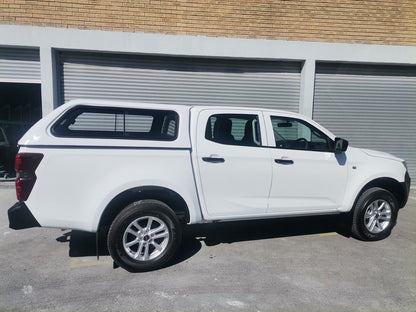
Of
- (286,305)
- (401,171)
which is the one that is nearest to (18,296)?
(286,305)

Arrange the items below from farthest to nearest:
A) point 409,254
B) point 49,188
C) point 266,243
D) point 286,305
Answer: point 266,243 < point 409,254 < point 49,188 < point 286,305

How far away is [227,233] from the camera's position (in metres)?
4.57

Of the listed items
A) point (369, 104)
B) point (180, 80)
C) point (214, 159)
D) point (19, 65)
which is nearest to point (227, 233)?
point (214, 159)

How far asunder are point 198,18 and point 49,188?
5.83 meters

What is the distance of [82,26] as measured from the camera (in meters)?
6.90

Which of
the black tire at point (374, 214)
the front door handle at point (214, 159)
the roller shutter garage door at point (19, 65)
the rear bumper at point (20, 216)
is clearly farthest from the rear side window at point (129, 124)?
the roller shutter garage door at point (19, 65)

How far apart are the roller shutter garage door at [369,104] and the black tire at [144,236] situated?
5989 millimetres

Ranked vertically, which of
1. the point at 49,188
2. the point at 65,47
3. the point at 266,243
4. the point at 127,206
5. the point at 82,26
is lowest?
the point at 266,243

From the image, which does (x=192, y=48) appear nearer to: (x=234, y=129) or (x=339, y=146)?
(x=234, y=129)

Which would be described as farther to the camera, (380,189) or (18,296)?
(380,189)

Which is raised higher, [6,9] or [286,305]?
[6,9]

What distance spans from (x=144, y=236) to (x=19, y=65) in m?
6.25

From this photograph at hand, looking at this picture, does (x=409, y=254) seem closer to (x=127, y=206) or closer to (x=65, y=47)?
(x=127, y=206)

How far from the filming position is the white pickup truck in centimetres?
302
